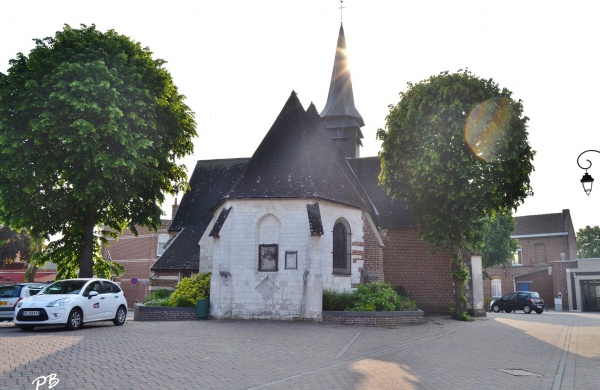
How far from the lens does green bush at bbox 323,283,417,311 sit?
19.7 metres

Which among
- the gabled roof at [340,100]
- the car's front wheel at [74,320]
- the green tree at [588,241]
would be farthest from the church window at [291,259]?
the green tree at [588,241]

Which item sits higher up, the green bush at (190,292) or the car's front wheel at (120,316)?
the green bush at (190,292)

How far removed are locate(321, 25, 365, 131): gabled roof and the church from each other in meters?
8.14

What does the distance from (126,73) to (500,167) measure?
16.2 m

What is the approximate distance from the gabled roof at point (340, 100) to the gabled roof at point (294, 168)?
1112cm

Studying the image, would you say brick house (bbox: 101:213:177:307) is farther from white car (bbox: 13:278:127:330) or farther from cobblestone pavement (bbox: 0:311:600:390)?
cobblestone pavement (bbox: 0:311:600:390)

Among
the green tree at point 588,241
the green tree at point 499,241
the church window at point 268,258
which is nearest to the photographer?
the church window at point 268,258

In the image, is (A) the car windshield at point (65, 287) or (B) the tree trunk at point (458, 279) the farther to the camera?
(B) the tree trunk at point (458, 279)

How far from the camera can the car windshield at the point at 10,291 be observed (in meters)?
18.5

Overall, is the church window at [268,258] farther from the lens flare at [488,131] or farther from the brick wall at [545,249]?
the brick wall at [545,249]

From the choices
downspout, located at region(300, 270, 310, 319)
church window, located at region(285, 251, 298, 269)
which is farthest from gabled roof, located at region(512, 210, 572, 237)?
downspout, located at region(300, 270, 310, 319)

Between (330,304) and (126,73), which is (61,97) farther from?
(330,304)

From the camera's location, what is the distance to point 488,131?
73.4 ft

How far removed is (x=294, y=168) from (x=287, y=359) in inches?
474
